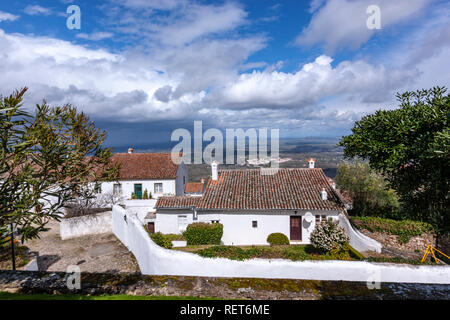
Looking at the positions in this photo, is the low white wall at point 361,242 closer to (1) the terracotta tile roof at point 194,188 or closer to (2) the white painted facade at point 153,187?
(2) the white painted facade at point 153,187

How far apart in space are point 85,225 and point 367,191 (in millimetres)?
28303

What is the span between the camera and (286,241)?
842 inches

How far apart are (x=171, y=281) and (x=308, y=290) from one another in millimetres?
3400

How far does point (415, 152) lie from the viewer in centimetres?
978

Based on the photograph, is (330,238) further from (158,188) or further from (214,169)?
(158,188)

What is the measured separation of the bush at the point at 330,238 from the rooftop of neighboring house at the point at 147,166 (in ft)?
63.6

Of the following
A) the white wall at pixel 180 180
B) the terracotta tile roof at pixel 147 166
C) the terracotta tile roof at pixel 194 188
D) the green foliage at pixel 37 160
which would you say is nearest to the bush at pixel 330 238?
the green foliage at pixel 37 160

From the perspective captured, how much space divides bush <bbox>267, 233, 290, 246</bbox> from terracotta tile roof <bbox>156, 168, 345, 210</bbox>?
2.36m

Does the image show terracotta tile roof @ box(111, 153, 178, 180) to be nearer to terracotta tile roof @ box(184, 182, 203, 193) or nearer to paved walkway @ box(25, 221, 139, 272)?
terracotta tile roof @ box(184, 182, 203, 193)

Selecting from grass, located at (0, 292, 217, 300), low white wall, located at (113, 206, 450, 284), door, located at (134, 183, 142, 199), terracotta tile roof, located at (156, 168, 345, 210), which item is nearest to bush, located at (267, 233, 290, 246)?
terracotta tile roof, located at (156, 168, 345, 210)

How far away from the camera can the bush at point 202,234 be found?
20297 mm

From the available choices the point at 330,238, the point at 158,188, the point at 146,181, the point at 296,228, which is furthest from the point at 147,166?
the point at 330,238

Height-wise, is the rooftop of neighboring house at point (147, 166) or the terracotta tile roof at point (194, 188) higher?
the rooftop of neighboring house at point (147, 166)

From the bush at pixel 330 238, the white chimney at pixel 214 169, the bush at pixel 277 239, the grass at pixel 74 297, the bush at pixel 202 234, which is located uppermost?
the white chimney at pixel 214 169
